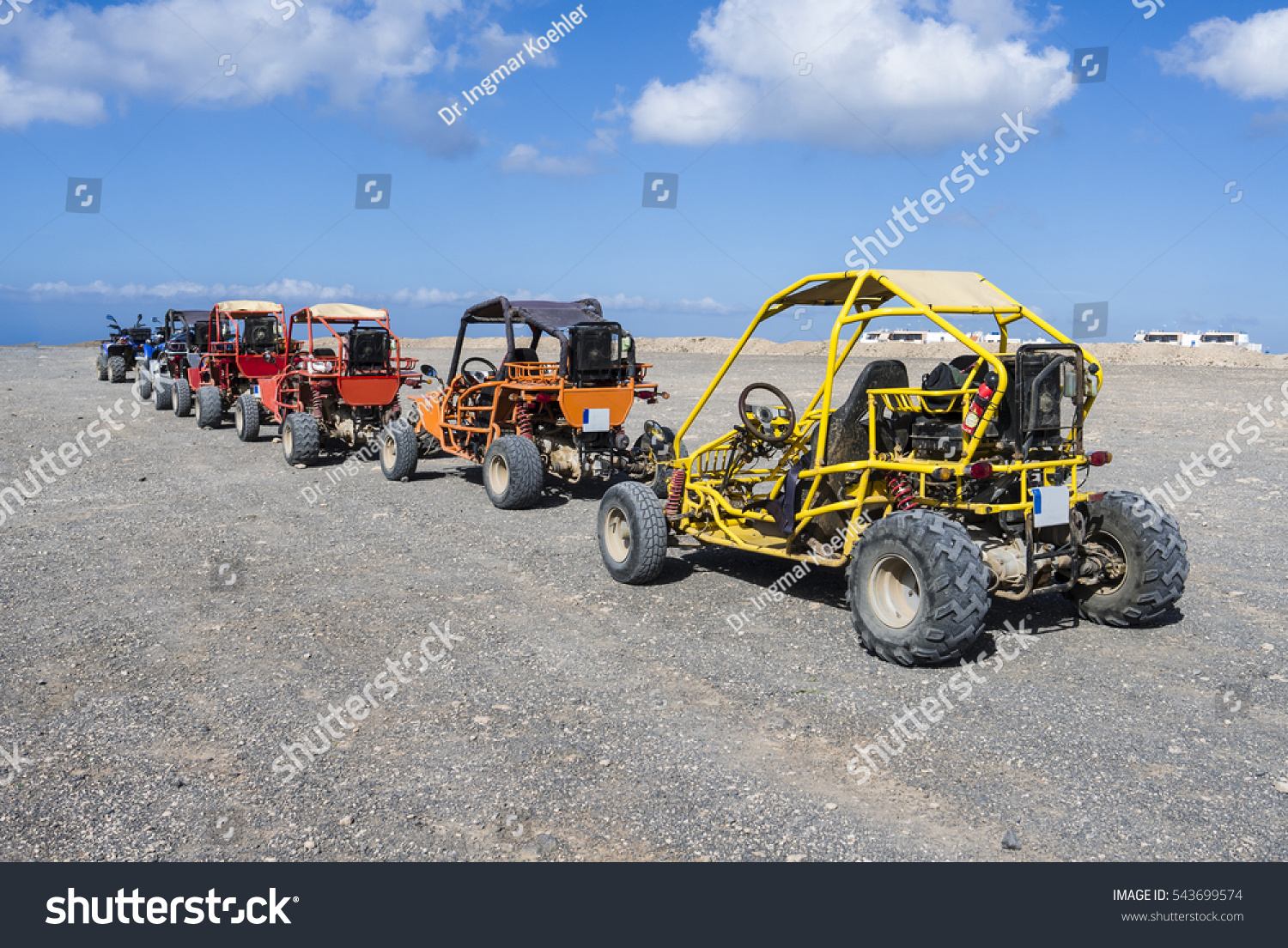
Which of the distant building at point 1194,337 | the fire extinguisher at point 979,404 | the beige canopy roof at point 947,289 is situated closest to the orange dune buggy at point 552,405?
the beige canopy roof at point 947,289

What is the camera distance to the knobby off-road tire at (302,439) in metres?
13.4

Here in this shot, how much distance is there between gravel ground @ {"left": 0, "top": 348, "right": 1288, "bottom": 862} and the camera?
3.77 m

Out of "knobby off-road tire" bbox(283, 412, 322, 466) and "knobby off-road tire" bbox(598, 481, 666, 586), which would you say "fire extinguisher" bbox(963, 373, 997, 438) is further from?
"knobby off-road tire" bbox(283, 412, 322, 466)

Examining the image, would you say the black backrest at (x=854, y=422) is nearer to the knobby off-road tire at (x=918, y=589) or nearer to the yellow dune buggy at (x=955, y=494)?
the yellow dune buggy at (x=955, y=494)

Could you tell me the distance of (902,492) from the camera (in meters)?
6.10

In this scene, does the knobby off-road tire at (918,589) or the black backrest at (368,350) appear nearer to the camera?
the knobby off-road tire at (918,589)

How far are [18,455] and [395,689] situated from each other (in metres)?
12.1

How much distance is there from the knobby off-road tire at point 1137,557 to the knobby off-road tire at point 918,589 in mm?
1280

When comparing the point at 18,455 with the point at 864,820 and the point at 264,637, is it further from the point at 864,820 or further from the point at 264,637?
the point at 864,820

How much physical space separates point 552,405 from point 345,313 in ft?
14.3

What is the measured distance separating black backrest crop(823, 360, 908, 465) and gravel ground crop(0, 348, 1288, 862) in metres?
1.14

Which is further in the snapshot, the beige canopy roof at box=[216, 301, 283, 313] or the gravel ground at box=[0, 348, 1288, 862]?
the beige canopy roof at box=[216, 301, 283, 313]

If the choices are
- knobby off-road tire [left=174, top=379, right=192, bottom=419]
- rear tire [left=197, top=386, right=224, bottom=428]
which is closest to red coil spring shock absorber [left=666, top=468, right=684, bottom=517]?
rear tire [left=197, top=386, right=224, bottom=428]

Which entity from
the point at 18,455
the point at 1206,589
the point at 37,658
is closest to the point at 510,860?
the point at 37,658
